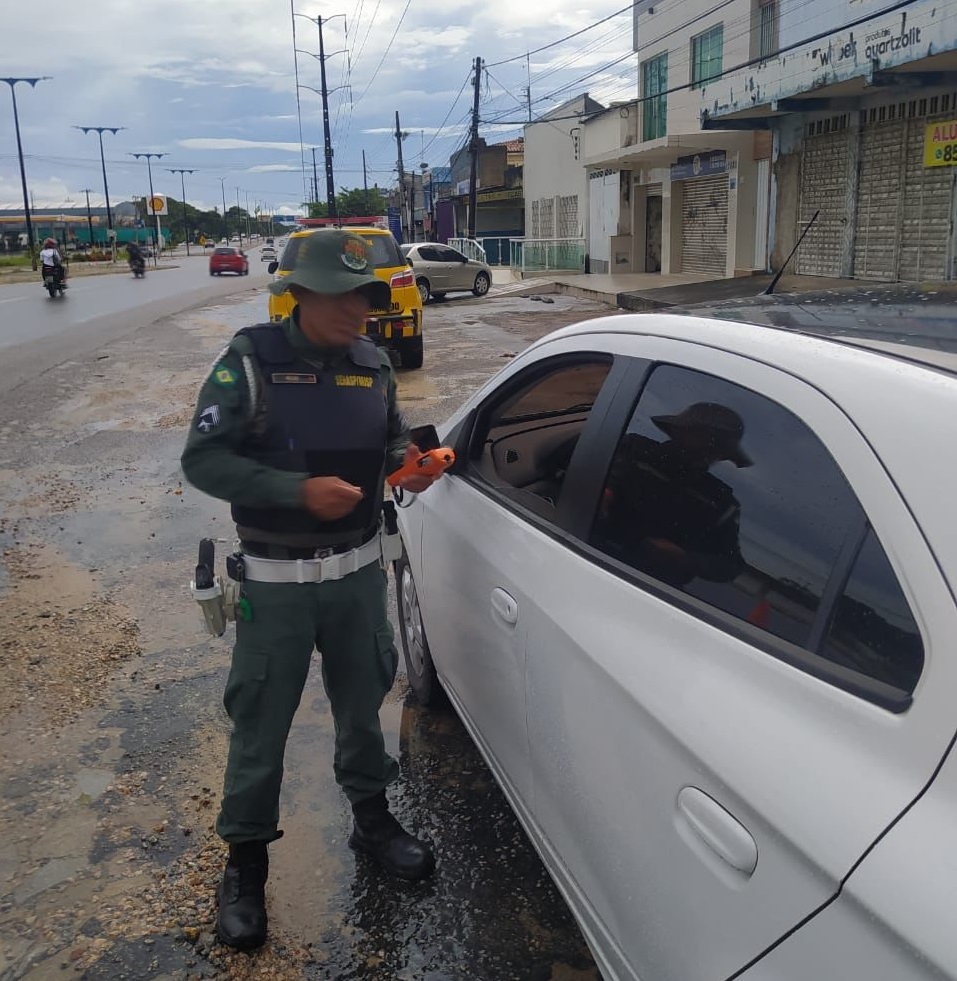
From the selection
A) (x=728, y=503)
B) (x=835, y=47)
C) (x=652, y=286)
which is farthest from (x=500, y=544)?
(x=652, y=286)

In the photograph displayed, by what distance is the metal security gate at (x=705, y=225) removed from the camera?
24728 mm

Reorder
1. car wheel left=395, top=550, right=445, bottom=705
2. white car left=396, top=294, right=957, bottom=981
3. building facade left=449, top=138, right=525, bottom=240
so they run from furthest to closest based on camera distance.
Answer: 1. building facade left=449, top=138, right=525, bottom=240
2. car wheel left=395, top=550, right=445, bottom=705
3. white car left=396, top=294, right=957, bottom=981

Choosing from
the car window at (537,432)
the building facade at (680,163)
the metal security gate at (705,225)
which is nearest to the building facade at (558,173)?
the building facade at (680,163)

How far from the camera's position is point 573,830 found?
2100mm

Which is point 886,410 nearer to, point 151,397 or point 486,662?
point 486,662

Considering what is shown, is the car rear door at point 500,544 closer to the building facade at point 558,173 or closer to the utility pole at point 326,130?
the building facade at point 558,173

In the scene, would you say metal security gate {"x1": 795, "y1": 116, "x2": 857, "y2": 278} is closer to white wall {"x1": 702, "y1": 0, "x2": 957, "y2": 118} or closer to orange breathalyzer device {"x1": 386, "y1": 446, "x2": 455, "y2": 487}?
white wall {"x1": 702, "y1": 0, "x2": 957, "y2": 118}

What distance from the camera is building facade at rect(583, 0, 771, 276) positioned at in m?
22.8

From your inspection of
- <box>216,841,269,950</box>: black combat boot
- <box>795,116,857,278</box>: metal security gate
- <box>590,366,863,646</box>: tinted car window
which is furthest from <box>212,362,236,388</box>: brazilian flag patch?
<box>795,116,857,278</box>: metal security gate

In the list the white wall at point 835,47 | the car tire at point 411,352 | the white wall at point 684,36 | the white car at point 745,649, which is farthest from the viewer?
the white wall at point 684,36

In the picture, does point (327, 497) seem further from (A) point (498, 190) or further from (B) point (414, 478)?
(A) point (498, 190)


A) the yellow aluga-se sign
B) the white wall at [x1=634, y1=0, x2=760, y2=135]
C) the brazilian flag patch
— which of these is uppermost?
the white wall at [x1=634, y1=0, x2=760, y2=135]

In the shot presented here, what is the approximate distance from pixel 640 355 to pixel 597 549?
452 mm

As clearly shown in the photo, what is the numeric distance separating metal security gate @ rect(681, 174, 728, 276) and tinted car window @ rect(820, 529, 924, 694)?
2405 cm
